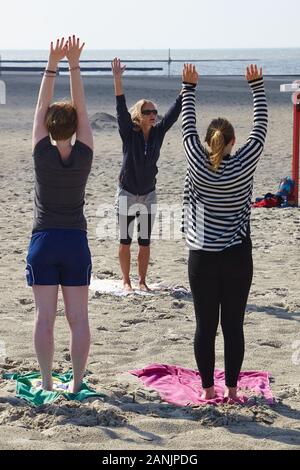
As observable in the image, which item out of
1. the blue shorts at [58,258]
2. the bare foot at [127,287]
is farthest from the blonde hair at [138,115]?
the blue shorts at [58,258]

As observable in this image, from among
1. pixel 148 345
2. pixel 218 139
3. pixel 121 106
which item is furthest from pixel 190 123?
pixel 121 106

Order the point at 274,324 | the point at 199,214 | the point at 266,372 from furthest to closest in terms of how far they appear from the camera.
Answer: the point at 274,324 < the point at 266,372 < the point at 199,214

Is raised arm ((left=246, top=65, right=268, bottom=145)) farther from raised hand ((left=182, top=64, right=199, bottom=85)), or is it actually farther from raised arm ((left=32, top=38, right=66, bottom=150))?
raised arm ((left=32, top=38, right=66, bottom=150))

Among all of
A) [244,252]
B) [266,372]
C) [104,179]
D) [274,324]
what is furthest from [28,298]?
[104,179]

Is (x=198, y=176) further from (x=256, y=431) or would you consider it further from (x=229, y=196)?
(x=256, y=431)

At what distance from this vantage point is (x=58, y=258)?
5.22 metres

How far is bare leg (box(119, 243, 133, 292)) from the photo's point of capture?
8.08 meters

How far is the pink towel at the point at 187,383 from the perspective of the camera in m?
5.49

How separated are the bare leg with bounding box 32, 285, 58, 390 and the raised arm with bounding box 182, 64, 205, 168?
1.02m

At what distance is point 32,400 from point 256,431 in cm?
123

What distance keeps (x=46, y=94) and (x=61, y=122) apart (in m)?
0.23

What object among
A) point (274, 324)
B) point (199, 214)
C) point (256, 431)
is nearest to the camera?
point (256, 431)

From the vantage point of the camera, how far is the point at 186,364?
6.30m

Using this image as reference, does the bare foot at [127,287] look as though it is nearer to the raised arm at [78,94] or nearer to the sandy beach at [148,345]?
the sandy beach at [148,345]
